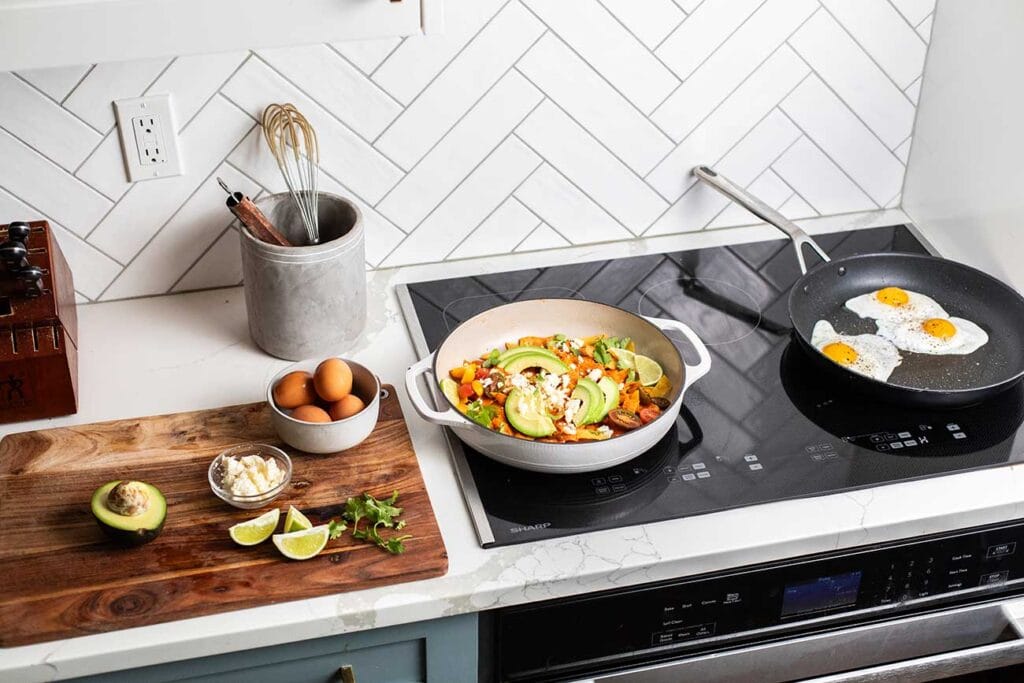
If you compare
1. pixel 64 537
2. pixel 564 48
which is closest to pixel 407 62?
pixel 564 48

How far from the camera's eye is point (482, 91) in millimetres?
1841

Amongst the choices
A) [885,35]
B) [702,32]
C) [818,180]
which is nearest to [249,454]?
[702,32]

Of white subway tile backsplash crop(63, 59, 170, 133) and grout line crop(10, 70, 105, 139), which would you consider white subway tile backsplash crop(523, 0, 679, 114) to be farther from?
grout line crop(10, 70, 105, 139)

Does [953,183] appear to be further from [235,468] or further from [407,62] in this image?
[235,468]

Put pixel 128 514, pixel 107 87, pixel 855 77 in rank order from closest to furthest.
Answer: pixel 128 514, pixel 107 87, pixel 855 77

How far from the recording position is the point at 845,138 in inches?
81.3

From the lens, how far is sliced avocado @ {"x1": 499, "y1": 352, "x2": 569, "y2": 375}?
164cm

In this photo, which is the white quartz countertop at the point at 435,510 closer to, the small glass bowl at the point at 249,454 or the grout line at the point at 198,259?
the grout line at the point at 198,259

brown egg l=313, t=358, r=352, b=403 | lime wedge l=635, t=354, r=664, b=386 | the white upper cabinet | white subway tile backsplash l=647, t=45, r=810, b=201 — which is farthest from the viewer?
white subway tile backsplash l=647, t=45, r=810, b=201

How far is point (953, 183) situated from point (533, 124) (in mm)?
755

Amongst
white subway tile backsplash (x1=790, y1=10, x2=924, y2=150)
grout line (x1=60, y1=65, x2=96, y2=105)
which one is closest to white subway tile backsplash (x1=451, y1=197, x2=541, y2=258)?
white subway tile backsplash (x1=790, y1=10, x2=924, y2=150)

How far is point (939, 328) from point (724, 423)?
1.36ft

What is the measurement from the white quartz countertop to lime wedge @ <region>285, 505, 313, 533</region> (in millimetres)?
101

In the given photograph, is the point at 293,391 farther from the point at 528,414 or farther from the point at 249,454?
the point at 528,414
